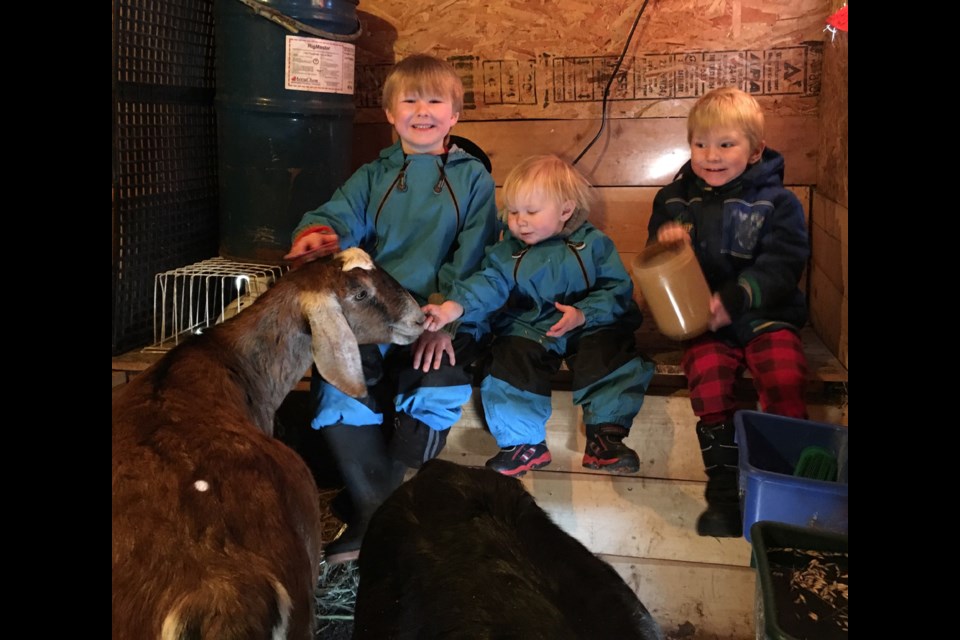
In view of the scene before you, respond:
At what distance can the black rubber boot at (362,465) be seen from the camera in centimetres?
210

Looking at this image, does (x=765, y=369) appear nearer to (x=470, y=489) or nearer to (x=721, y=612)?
(x=721, y=612)

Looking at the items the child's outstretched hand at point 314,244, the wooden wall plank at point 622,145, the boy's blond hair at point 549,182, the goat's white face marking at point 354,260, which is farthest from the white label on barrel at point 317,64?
the goat's white face marking at point 354,260

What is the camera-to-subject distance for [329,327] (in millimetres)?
1883

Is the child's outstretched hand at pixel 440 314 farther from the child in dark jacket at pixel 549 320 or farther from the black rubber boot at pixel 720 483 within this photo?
the black rubber boot at pixel 720 483

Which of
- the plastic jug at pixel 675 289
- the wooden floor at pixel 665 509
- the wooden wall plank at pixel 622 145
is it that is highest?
the wooden wall plank at pixel 622 145

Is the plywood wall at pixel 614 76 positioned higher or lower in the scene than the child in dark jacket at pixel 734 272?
higher

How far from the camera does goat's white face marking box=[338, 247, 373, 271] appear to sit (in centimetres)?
196

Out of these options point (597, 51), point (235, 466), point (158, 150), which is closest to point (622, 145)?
point (597, 51)

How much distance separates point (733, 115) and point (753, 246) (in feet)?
1.16

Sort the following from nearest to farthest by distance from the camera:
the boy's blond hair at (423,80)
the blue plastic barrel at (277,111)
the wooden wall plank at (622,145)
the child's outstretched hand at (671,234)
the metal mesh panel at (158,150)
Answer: the child's outstretched hand at (671,234) < the boy's blond hair at (423,80) < the metal mesh panel at (158,150) < the blue plastic barrel at (277,111) < the wooden wall plank at (622,145)

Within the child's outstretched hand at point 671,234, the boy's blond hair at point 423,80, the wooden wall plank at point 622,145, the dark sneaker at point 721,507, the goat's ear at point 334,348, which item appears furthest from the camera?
the wooden wall plank at point 622,145

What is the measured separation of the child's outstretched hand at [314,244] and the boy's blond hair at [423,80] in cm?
42

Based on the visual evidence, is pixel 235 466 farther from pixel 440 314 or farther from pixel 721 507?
pixel 721 507
